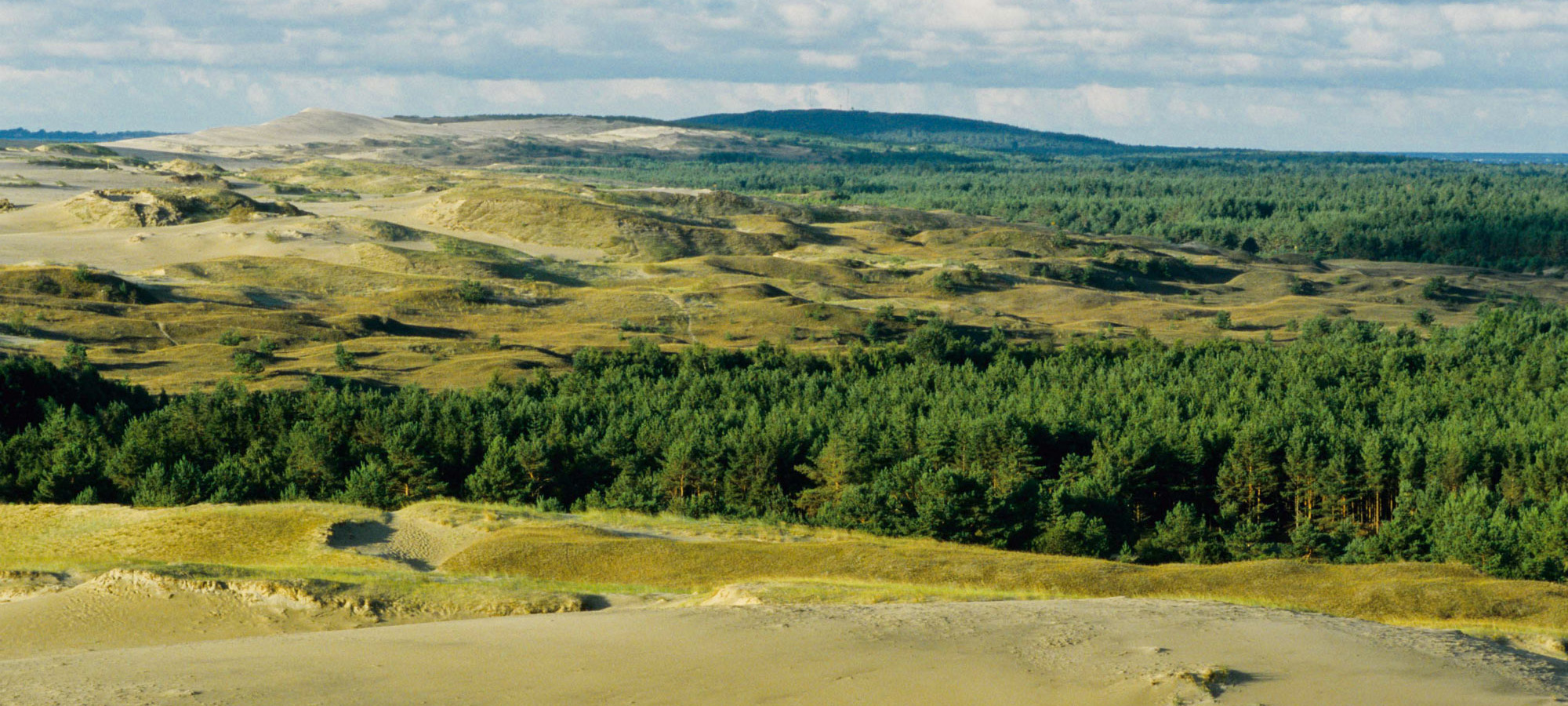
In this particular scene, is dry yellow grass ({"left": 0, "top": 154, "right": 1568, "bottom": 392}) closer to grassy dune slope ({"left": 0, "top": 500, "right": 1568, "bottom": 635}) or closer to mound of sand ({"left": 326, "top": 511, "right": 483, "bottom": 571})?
mound of sand ({"left": 326, "top": 511, "right": 483, "bottom": 571})

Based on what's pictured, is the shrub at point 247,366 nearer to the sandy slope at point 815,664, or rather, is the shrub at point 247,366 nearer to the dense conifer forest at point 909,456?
the dense conifer forest at point 909,456

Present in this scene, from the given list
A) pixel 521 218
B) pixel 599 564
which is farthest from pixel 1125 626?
pixel 521 218

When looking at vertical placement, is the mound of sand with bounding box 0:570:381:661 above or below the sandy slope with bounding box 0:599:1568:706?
below

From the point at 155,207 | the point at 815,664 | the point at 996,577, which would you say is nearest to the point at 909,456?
the point at 996,577

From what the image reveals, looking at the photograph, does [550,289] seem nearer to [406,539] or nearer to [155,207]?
[155,207]

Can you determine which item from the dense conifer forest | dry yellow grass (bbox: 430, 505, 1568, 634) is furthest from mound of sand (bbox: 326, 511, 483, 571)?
the dense conifer forest

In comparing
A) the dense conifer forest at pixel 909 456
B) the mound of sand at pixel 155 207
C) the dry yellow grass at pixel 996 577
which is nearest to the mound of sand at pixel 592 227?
the mound of sand at pixel 155 207
